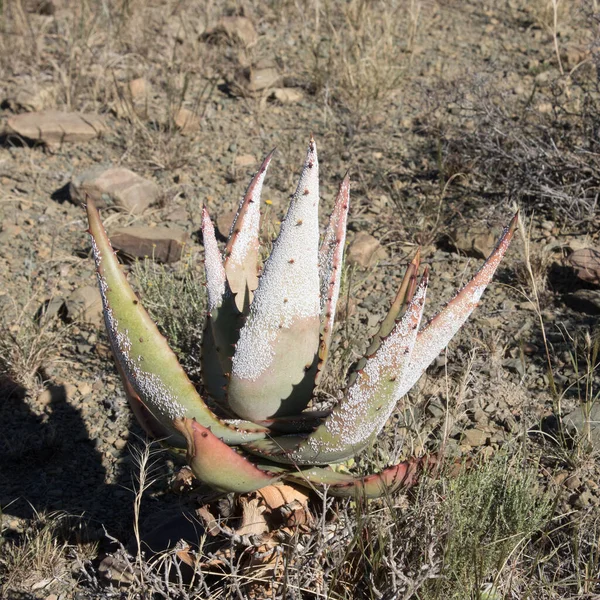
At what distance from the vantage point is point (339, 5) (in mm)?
6387

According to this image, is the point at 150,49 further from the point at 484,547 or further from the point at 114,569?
the point at 484,547

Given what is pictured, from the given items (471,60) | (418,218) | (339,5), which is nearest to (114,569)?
(418,218)

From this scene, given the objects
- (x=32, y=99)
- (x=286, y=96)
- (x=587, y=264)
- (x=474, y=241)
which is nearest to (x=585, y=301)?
(x=587, y=264)

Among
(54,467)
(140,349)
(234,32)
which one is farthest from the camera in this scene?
(234,32)

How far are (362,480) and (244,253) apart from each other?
2.50 feet

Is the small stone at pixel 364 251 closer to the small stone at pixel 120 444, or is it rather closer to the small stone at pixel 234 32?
the small stone at pixel 120 444

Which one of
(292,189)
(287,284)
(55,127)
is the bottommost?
(292,189)

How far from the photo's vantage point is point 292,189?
4473 mm

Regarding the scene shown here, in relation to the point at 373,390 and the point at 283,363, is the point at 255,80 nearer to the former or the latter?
the point at 283,363

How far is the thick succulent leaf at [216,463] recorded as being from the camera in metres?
1.73

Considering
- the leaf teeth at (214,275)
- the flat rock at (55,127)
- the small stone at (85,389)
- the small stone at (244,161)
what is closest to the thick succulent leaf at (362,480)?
the leaf teeth at (214,275)

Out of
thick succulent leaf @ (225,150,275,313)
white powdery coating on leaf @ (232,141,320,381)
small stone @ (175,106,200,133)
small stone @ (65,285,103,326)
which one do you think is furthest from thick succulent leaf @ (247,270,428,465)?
small stone @ (175,106,200,133)

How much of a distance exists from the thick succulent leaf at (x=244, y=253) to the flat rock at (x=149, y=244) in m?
1.67

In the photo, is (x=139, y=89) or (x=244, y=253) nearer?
(x=244, y=253)
